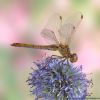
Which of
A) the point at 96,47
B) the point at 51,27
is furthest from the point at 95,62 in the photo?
the point at 51,27

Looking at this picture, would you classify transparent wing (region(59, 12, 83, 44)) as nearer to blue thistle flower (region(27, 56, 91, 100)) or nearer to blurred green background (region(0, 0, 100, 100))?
blue thistle flower (region(27, 56, 91, 100))

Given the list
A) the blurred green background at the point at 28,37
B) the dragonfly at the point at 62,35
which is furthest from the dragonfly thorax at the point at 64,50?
the blurred green background at the point at 28,37

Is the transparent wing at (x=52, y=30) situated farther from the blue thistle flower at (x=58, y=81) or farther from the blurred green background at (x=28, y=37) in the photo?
the blurred green background at (x=28, y=37)

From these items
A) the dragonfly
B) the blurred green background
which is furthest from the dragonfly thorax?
the blurred green background

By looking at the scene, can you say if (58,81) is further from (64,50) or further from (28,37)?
(28,37)

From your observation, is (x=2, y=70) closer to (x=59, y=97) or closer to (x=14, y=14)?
(x=14, y=14)

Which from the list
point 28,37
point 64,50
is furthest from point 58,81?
point 28,37

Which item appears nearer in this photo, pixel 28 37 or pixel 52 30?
pixel 52 30
